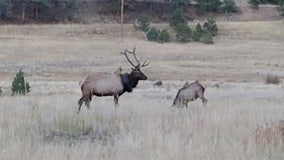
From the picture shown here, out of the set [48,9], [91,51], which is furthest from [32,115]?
[48,9]

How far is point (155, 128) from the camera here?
33.2ft

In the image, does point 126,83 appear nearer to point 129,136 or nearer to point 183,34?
point 129,136

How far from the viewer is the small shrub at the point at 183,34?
77.5 meters

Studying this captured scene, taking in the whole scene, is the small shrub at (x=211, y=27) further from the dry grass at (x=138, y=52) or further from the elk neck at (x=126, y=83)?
the elk neck at (x=126, y=83)

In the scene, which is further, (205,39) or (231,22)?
(231,22)

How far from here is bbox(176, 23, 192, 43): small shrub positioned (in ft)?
254

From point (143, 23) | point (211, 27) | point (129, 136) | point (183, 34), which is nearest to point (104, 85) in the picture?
point (129, 136)

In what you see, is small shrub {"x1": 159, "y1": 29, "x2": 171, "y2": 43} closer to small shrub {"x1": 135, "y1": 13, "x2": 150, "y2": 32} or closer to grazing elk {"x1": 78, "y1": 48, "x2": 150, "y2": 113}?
small shrub {"x1": 135, "y1": 13, "x2": 150, "y2": 32}

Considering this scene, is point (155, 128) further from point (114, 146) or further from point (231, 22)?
point (231, 22)

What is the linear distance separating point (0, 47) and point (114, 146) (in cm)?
6107

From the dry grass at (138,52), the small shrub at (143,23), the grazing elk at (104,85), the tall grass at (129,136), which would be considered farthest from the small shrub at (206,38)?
the tall grass at (129,136)

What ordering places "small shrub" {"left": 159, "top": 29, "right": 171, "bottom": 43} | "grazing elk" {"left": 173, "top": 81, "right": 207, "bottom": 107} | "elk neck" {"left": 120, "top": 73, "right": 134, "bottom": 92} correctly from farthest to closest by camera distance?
"small shrub" {"left": 159, "top": 29, "right": 171, "bottom": 43} < "grazing elk" {"left": 173, "top": 81, "right": 207, "bottom": 107} < "elk neck" {"left": 120, "top": 73, "right": 134, "bottom": 92}

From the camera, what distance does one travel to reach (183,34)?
77938 millimetres

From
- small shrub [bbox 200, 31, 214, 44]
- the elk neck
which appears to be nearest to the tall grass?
the elk neck
